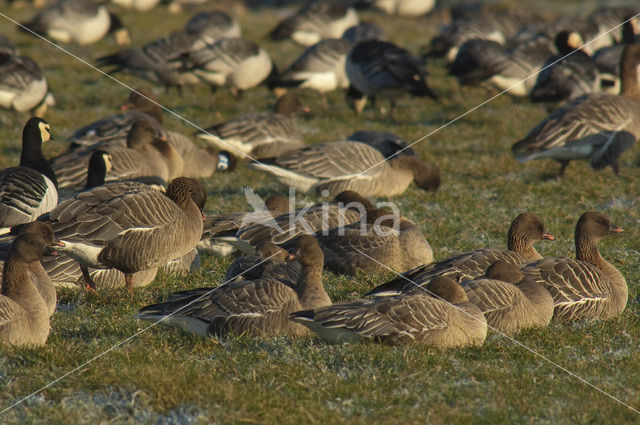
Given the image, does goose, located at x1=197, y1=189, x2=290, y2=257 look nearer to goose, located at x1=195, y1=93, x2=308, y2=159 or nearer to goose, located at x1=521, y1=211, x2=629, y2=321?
goose, located at x1=521, y1=211, x2=629, y2=321

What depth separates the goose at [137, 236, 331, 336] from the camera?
303 inches

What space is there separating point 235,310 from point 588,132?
9.30 metres

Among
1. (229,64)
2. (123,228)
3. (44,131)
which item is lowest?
(229,64)

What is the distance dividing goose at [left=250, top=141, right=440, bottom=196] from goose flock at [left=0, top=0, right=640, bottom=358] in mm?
33

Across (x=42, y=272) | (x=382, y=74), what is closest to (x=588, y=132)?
(x=382, y=74)

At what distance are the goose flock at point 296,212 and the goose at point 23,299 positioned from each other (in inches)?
0.6

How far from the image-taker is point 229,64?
20750mm

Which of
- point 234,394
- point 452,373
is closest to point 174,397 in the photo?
point 234,394

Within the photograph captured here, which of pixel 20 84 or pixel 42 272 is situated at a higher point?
pixel 42 272

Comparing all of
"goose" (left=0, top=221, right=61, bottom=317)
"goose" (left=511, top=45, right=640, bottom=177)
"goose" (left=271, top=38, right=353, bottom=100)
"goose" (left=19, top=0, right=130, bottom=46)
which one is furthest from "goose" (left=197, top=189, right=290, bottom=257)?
"goose" (left=19, top=0, right=130, bottom=46)

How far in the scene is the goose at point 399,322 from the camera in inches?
288

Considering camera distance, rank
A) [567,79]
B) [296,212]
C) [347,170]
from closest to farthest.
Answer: [296,212]
[347,170]
[567,79]

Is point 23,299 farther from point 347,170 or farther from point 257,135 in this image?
point 257,135

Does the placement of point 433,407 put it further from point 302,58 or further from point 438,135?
point 302,58
